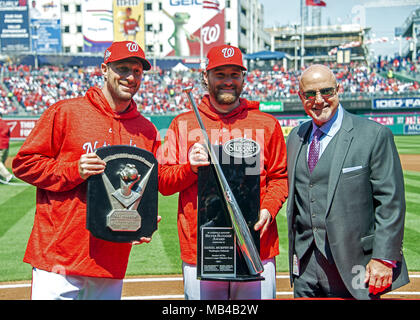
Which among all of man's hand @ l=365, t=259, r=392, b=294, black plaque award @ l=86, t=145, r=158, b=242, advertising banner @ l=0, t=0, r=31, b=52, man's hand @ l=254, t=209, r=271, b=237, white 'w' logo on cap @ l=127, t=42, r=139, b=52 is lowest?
man's hand @ l=365, t=259, r=392, b=294

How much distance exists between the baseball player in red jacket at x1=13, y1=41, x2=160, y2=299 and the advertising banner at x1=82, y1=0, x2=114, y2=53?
5641cm

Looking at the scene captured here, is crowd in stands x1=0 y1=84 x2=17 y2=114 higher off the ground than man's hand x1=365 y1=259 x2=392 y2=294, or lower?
higher

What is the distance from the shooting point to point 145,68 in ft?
11.0

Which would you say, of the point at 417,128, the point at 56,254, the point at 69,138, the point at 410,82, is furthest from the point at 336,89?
the point at 410,82

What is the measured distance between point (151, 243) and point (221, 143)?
200 inches

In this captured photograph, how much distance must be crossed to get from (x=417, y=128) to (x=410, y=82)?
667cm

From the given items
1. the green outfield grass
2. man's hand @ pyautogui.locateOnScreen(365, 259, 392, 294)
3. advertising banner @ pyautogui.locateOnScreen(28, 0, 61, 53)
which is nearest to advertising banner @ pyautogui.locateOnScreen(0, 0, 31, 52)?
advertising banner @ pyautogui.locateOnScreen(28, 0, 61, 53)

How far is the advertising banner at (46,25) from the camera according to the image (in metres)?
54.9

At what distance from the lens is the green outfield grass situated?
648cm

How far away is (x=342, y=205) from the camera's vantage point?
288 cm

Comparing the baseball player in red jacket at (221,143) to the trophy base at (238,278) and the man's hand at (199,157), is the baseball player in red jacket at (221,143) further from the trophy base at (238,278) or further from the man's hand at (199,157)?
the trophy base at (238,278)

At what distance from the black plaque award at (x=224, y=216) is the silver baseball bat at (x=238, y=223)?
2.7 inches

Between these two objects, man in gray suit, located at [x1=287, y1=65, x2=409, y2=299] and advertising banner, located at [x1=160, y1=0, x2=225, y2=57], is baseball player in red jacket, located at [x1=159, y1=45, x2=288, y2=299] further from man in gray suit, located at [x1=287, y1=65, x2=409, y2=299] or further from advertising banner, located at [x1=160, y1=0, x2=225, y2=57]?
advertising banner, located at [x1=160, y1=0, x2=225, y2=57]
